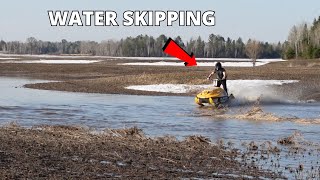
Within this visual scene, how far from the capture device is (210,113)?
25234 millimetres

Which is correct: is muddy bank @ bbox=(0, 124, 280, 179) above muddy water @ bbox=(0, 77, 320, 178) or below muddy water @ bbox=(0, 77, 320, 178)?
above

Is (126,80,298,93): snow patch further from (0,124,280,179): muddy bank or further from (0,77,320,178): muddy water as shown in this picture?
(0,124,280,179): muddy bank

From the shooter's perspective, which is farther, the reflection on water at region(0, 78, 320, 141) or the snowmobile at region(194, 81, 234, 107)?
the snowmobile at region(194, 81, 234, 107)

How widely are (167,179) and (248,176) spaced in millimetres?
1691

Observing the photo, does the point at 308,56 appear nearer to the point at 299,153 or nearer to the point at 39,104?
the point at 39,104

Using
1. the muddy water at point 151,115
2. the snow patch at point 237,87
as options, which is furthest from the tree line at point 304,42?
the muddy water at point 151,115

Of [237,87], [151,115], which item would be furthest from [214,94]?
[237,87]

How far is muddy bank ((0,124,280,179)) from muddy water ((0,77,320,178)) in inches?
74.5

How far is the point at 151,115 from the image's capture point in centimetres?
2491

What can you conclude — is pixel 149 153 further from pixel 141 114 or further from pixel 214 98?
pixel 214 98

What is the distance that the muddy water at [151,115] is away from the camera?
19.4 metres

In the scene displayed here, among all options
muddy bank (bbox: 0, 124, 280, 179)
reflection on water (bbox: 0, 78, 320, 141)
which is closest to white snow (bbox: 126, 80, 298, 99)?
reflection on water (bbox: 0, 78, 320, 141)

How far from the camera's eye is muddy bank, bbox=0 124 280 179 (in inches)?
453

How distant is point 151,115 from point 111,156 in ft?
37.6
